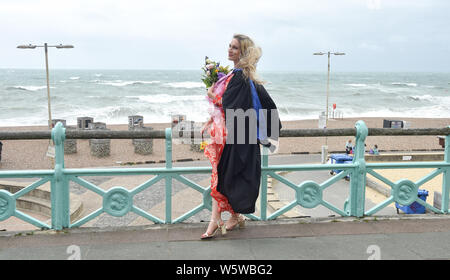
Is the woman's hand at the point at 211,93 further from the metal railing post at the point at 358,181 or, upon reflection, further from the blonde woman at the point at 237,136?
the metal railing post at the point at 358,181

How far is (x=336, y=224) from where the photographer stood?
4.19 meters

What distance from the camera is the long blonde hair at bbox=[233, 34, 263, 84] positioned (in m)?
3.63

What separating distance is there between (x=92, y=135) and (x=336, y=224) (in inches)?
93.3

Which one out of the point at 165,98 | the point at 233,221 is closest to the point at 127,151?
the point at 233,221

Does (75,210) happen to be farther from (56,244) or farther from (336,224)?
(336,224)

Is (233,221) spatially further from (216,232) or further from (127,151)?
(127,151)

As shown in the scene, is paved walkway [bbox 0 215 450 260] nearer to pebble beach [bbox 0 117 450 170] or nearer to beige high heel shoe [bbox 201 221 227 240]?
beige high heel shoe [bbox 201 221 227 240]

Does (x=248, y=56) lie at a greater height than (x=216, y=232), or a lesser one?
greater

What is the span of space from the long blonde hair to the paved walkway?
54.2 inches

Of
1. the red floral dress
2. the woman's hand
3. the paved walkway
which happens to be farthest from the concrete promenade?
the woman's hand

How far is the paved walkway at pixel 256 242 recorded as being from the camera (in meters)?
3.48

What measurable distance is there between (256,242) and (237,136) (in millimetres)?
897

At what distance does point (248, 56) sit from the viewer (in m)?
3.63
